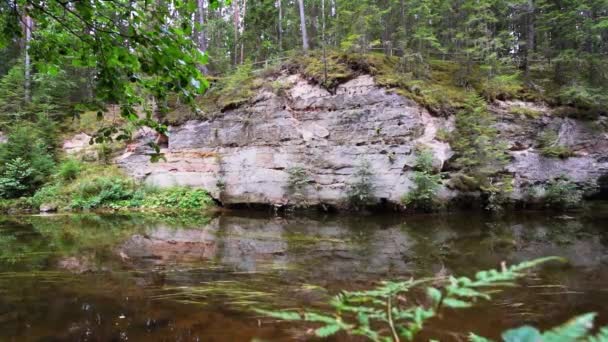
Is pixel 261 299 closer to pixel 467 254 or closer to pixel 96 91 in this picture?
pixel 96 91

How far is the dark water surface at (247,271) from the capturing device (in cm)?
322

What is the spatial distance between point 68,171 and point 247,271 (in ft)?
45.5

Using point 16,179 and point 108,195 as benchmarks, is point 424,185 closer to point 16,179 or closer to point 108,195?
point 108,195

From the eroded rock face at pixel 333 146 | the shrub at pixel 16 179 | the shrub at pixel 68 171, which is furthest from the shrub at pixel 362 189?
the shrub at pixel 16 179

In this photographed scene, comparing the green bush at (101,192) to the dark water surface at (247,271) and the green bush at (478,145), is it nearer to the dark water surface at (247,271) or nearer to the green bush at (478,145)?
the dark water surface at (247,271)

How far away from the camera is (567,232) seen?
790 centimetres

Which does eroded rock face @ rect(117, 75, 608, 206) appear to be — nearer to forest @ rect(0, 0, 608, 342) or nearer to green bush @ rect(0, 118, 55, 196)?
forest @ rect(0, 0, 608, 342)

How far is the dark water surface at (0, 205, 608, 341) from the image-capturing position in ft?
10.6

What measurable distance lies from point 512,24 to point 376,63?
12.8 meters

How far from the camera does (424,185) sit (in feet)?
36.4

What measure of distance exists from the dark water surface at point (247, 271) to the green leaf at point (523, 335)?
2.47 metres

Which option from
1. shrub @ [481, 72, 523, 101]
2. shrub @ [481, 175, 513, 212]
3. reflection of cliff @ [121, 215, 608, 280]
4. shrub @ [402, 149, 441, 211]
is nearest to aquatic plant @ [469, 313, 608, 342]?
reflection of cliff @ [121, 215, 608, 280]

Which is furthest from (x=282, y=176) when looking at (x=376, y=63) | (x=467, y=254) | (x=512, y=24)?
(x=512, y=24)

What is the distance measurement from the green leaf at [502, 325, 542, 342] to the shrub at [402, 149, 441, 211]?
10.7 meters
